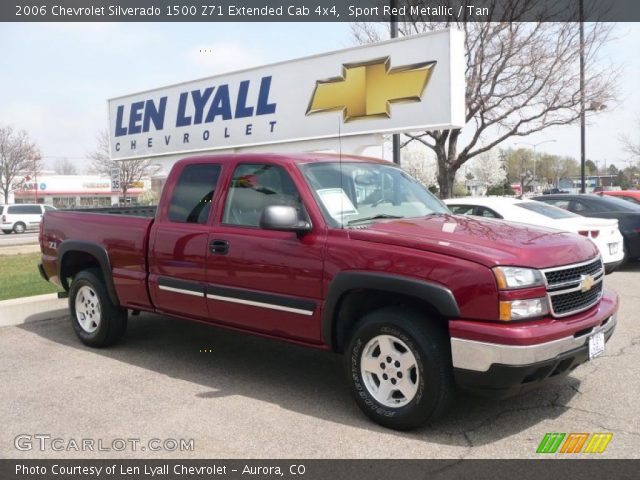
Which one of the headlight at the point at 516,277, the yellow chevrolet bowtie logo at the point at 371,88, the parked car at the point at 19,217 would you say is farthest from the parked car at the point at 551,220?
the parked car at the point at 19,217

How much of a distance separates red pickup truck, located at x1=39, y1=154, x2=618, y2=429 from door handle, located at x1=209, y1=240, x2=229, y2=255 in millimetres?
12

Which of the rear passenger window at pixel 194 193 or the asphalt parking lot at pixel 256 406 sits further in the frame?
the rear passenger window at pixel 194 193

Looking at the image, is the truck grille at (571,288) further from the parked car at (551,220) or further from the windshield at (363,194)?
the parked car at (551,220)

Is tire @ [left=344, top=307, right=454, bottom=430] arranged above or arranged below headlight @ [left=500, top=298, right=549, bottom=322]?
below

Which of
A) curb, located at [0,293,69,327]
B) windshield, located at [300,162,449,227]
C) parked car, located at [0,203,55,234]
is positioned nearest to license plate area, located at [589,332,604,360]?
windshield, located at [300,162,449,227]

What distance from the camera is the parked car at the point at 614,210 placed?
1127cm

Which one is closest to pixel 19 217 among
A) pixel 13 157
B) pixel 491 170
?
pixel 13 157

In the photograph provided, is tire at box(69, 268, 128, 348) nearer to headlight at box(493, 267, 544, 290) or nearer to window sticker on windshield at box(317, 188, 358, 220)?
window sticker on windshield at box(317, 188, 358, 220)

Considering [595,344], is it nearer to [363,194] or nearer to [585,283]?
[585,283]

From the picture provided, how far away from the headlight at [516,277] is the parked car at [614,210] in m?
8.85

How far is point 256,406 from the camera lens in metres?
4.48

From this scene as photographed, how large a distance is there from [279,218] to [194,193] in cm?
149

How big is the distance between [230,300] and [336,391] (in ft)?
3.70

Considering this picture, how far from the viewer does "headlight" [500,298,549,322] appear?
11.5 ft
